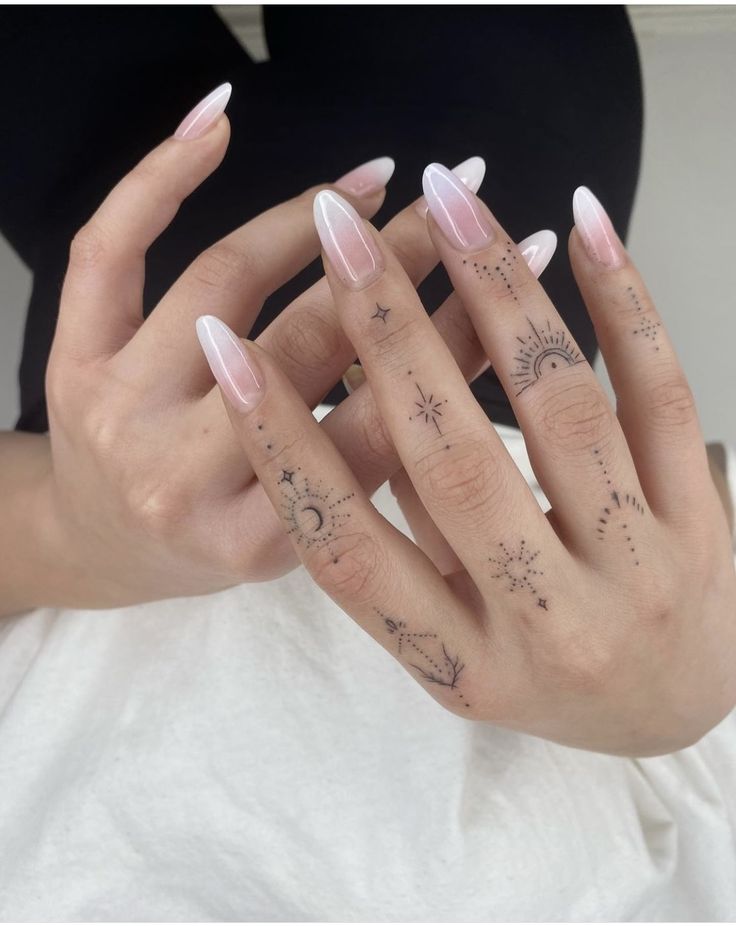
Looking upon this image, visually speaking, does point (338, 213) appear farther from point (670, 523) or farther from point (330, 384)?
point (670, 523)

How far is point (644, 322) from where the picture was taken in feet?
1.71

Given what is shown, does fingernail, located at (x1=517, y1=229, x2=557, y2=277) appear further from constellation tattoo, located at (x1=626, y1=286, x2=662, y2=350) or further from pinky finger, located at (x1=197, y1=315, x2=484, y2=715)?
pinky finger, located at (x1=197, y1=315, x2=484, y2=715)

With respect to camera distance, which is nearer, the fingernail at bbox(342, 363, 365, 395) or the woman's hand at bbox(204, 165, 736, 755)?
the woman's hand at bbox(204, 165, 736, 755)

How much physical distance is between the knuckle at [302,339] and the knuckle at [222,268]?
0.16 ft

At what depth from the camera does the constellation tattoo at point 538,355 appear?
48cm

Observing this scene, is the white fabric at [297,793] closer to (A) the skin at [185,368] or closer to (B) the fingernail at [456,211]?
(A) the skin at [185,368]

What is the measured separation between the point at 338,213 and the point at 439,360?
0.38ft

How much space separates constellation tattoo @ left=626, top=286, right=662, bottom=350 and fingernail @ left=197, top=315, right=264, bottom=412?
0.26 metres

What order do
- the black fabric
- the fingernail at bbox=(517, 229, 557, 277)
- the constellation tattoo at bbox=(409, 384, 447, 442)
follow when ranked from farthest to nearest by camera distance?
the black fabric → the fingernail at bbox=(517, 229, 557, 277) → the constellation tattoo at bbox=(409, 384, 447, 442)

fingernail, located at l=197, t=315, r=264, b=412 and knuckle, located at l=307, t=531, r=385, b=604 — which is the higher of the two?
fingernail, located at l=197, t=315, r=264, b=412

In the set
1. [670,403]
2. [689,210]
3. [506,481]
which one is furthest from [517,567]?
[689,210]

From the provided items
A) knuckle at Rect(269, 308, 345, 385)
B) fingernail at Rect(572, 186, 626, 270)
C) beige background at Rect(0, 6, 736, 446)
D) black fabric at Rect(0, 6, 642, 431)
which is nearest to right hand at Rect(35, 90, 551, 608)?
knuckle at Rect(269, 308, 345, 385)

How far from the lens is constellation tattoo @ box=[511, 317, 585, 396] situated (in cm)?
48

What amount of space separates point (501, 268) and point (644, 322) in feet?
0.38
